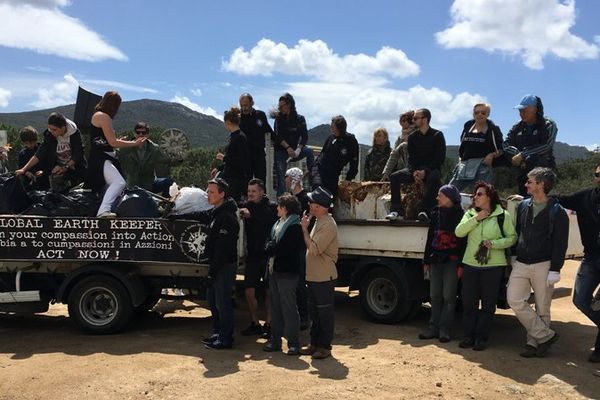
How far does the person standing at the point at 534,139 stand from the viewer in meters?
6.67

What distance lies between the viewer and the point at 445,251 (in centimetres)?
623

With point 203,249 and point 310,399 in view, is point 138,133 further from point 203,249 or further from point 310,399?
point 310,399

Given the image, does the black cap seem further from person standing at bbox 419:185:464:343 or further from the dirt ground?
the dirt ground

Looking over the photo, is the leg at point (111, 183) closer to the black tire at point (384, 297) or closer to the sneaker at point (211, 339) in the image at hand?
the sneaker at point (211, 339)

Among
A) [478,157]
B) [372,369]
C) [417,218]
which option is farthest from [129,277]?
[478,157]

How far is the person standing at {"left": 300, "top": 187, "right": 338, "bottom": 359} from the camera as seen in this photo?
5617 millimetres

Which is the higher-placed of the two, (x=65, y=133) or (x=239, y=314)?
(x=65, y=133)

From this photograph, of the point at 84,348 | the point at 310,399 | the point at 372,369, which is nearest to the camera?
the point at 310,399

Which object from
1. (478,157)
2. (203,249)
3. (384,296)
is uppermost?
(478,157)

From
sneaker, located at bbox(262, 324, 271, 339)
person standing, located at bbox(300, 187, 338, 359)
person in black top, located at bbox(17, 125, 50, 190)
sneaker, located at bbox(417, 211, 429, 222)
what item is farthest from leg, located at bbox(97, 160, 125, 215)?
sneaker, located at bbox(417, 211, 429, 222)

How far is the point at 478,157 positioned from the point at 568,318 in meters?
2.70

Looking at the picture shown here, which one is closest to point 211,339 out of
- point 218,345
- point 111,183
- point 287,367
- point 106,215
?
point 218,345

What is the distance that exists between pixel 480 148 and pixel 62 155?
207 inches

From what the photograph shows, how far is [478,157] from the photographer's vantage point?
709cm
